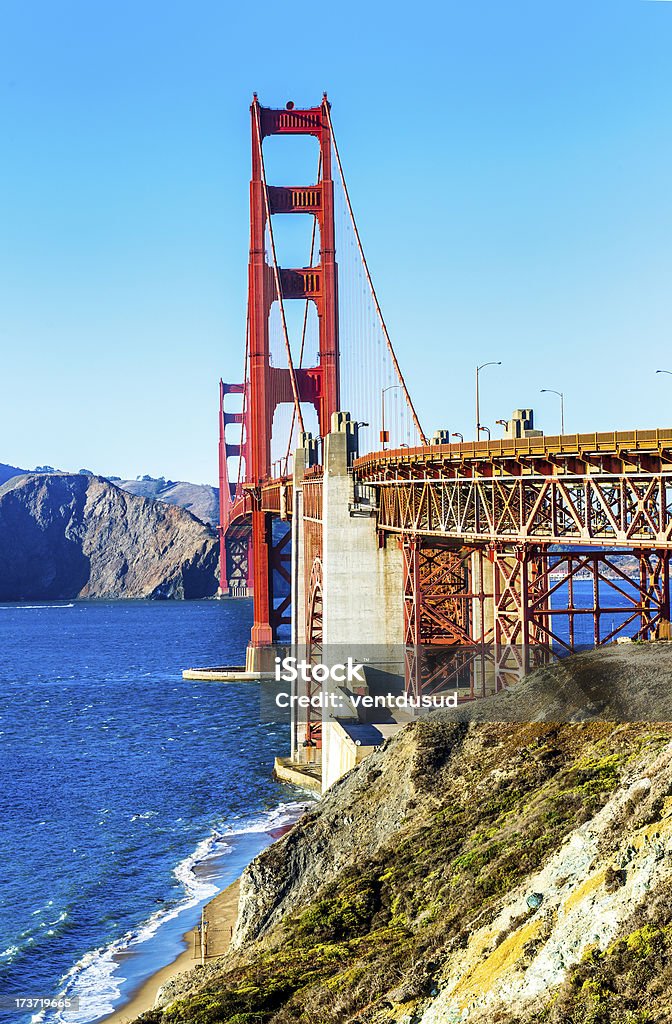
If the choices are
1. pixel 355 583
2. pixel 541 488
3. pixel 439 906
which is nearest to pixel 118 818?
pixel 355 583

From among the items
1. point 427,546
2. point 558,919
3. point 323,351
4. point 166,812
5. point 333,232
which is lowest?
point 166,812

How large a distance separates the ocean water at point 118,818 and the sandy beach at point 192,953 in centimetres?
49

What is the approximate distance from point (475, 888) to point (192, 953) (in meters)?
16.0

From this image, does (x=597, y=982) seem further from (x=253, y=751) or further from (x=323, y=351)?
(x=323, y=351)

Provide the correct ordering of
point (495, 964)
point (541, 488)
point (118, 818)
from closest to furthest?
point (495, 964) < point (541, 488) < point (118, 818)

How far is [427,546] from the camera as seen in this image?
38469mm

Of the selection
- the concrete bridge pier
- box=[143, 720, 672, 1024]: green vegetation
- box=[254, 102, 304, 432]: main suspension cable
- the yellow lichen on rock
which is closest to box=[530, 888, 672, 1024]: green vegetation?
box=[143, 720, 672, 1024]: green vegetation

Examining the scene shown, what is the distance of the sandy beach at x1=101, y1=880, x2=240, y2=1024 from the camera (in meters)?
26.0

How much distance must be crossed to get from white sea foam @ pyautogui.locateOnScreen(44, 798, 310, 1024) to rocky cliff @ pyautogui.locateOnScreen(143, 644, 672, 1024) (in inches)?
283

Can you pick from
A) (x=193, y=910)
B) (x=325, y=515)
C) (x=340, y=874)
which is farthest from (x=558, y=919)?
(x=325, y=515)

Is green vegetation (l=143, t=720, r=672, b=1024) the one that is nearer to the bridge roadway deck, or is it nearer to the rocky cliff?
the rocky cliff

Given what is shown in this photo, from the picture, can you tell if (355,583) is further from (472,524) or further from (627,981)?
(627,981)

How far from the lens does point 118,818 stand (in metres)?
45.7

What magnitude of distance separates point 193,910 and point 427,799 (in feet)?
46.8
